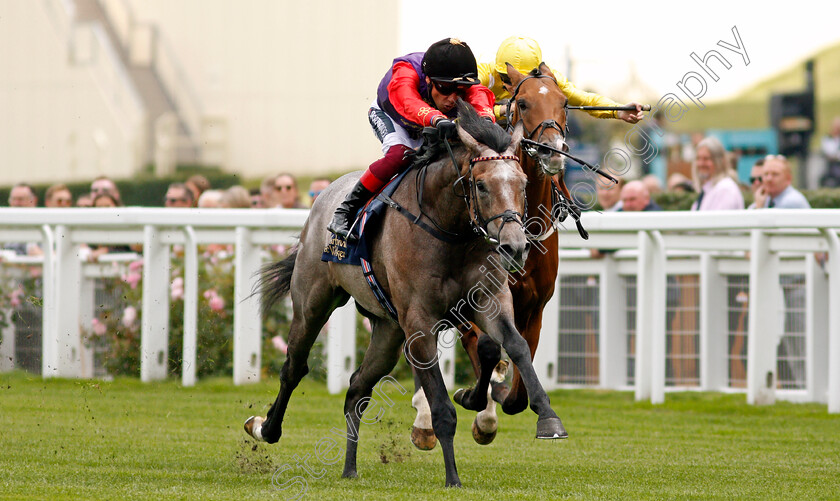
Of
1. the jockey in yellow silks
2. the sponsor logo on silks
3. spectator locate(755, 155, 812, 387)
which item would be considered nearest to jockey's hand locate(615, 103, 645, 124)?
the jockey in yellow silks

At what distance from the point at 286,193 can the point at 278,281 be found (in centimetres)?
359

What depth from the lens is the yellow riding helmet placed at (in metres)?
6.47

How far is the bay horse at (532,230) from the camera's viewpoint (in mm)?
5828

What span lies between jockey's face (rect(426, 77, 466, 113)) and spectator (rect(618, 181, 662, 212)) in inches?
165

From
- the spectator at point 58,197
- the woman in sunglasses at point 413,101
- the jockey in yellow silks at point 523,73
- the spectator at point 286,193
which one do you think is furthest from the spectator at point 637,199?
the spectator at point 58,197

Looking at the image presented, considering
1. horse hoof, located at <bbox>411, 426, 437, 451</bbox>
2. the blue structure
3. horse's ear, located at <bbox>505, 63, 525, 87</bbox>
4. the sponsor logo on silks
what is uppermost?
the blue structure

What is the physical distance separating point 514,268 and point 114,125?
1969cm

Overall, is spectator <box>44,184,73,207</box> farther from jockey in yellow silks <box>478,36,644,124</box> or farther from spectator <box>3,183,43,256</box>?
jockey in yellow silks <box>478,36,644,124</box>

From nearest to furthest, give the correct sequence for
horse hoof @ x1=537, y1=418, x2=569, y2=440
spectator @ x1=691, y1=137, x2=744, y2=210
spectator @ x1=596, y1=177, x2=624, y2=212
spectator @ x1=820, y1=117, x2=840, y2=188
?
horse hoof @ x1=537, y1=418, x2=569, y2=440
spectator @ x1=691, y1=137, x2=744, y2=210
spectator @ x1=596, y1=177, x2=624, y2=212
spectator @ x1=820, y1=117, x2=840, y2=188

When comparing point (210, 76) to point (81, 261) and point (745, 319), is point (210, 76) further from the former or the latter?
point (745, 319)

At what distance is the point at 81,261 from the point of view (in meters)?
9.67

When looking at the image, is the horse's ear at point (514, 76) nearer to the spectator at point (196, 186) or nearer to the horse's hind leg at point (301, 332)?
the horse's hind leg at point (301, 332)

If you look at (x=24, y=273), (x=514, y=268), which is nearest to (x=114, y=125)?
(x=24, y=273)

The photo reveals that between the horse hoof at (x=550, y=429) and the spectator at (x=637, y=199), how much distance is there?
5154 millimetres
